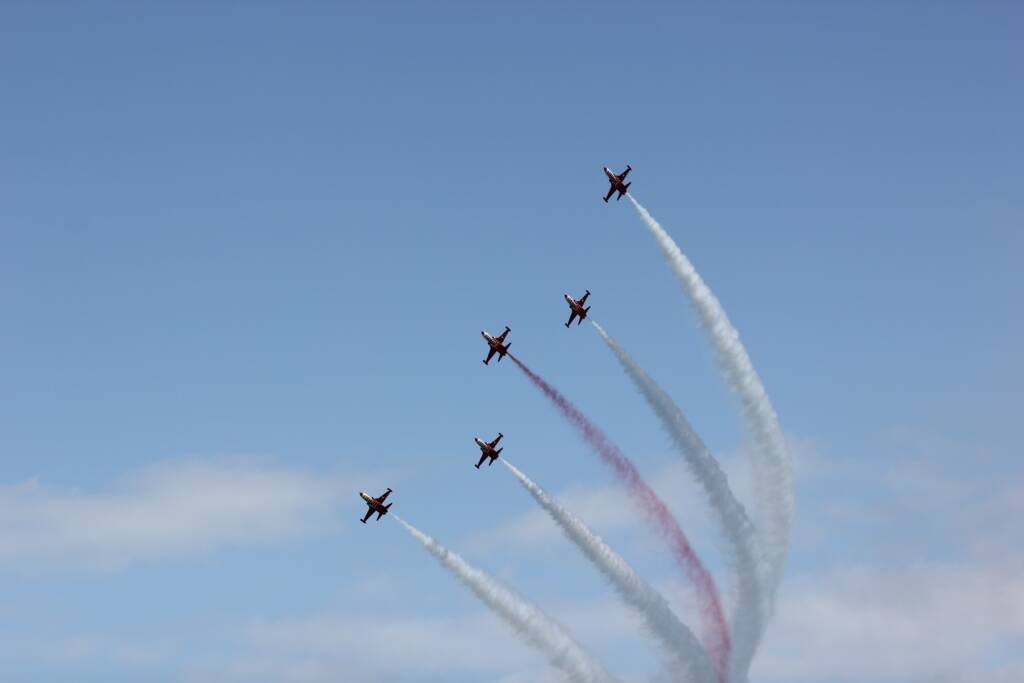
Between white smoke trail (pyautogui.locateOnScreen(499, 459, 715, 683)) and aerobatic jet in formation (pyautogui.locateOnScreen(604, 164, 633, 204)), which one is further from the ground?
aerobatic jet in formation (pyautogui.locateOnScreen(604, 164, 633, 204))

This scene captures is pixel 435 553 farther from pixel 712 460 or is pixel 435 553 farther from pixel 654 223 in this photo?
pixel 654 223

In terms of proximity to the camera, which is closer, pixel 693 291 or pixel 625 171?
pixel 693 291

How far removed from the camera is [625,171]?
190 meters

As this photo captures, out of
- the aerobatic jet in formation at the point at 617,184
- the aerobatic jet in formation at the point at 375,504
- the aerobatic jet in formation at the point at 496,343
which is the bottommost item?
the aerobatic jet in formation at the point at 375,504

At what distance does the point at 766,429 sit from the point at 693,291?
1873 centimetres

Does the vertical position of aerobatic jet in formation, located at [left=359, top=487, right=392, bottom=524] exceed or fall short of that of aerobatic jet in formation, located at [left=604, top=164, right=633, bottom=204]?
it falls short

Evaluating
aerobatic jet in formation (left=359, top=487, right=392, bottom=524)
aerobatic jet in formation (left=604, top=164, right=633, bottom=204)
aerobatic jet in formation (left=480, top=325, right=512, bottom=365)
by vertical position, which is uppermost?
aerobatic jet in formation (left=604, top=164, right=633, bottom=204)

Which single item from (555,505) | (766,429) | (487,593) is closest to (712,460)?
(766,429)

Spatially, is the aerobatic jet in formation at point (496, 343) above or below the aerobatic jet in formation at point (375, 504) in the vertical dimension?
above

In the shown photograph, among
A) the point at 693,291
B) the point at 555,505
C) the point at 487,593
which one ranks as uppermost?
the point at 693,291

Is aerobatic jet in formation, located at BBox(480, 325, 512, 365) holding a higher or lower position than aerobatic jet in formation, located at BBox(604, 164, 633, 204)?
lower

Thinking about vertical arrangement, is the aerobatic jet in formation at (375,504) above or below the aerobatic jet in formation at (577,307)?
below

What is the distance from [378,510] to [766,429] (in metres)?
48.7

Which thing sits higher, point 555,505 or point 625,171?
point 625,171
